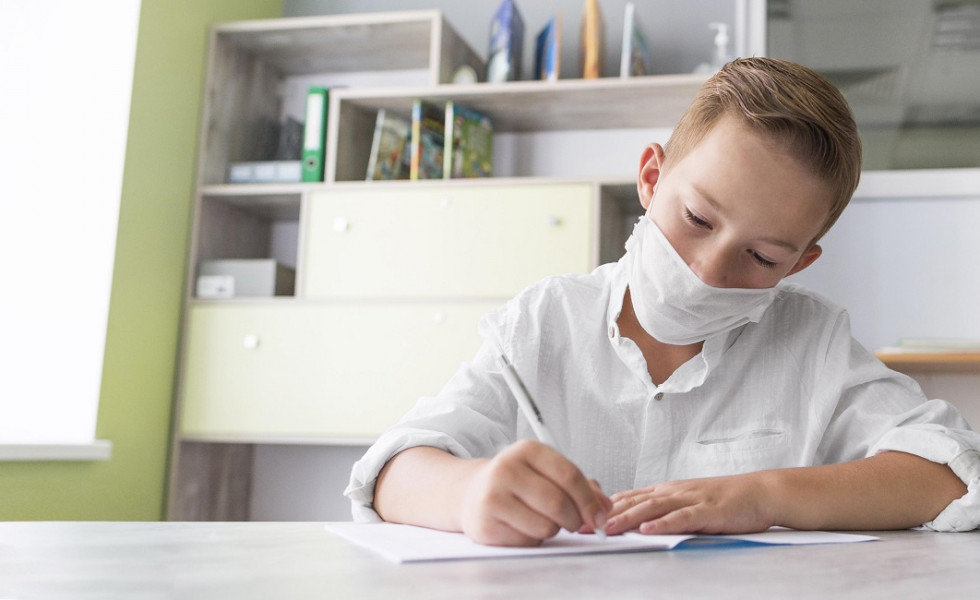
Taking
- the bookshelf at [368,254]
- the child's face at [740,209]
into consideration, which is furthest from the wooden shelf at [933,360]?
the child's face at [740,209]

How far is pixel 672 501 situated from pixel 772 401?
398 mm

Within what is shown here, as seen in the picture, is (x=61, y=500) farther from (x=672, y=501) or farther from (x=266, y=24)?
(x=672, y=501)

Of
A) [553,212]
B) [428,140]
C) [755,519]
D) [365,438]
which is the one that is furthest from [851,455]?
[428,140]

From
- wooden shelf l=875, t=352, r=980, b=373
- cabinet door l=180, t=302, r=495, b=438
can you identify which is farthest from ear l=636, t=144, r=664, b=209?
cabinet door l=180, t=302, r=495, b=438

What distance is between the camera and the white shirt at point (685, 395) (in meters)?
1.02

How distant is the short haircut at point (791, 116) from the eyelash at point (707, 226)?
69mm

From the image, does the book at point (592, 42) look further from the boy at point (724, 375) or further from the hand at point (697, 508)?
the hand at point (697, 508)

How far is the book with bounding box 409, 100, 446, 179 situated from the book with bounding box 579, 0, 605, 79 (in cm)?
43

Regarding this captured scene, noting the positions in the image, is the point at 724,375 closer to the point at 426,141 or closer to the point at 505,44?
the point at 426,141

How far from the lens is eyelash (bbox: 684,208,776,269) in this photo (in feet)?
3.18

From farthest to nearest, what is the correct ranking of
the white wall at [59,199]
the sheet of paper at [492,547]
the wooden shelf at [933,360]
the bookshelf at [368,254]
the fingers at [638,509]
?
the bookshelf at [368,254]
the white wall at [59,199]
the wooden shelf at [933,360]
the fingers at [638,509]
the sheet of paper at [492,547]

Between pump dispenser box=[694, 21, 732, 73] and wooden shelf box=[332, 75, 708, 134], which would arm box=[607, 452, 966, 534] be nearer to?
wooden shelf box=[332, 75, 708, 134]

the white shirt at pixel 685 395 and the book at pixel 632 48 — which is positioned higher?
the book at pixel 632 48

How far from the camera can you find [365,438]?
240cm
